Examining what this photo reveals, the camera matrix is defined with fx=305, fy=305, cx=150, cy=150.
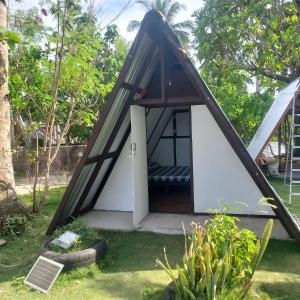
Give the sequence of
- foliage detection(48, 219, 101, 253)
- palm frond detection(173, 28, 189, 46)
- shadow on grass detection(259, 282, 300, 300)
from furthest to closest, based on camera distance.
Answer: palm frond detection(173, 28, 189, 46) → foliage detection(48, 219, 101, 253) → shadow on grass detection(259, 282, 300, 300)

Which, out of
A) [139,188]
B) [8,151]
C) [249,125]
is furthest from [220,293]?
[249,125]

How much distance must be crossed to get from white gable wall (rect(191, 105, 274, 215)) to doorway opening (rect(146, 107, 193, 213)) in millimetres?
210

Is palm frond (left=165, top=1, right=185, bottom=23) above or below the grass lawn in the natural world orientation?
above

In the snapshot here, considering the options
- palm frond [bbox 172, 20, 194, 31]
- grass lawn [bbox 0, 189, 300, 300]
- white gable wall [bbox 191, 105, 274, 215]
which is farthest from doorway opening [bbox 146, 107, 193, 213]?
palm frond [bbox 172, 20, 194, 31]

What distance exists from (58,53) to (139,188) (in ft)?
10.3

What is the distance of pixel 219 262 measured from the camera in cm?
261

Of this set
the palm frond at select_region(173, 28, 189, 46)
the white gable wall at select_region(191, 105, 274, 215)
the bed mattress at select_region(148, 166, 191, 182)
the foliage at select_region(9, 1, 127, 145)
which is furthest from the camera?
the palm frond at select_region(173, 28, 189, 46)

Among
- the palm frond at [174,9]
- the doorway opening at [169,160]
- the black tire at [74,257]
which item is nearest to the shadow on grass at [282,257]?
the doorway opening at [169,160]

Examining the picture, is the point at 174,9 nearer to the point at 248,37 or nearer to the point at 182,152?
the point at 248,37

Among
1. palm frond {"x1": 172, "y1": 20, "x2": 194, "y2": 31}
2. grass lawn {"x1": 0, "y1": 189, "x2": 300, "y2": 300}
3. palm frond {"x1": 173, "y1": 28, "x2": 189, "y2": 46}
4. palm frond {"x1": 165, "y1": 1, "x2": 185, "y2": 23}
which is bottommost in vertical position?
grass lawn {"x1": 0, "y1": 189, "x2": 300, "y2": 300}

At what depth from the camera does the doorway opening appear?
21.7 feet

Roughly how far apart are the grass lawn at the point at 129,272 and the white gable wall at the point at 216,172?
1.17 meters

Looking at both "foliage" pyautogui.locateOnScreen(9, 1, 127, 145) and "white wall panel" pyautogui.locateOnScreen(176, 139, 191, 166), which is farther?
"white wall panel" pyautogui.locateOnScreen(176, 139, 191, 166)

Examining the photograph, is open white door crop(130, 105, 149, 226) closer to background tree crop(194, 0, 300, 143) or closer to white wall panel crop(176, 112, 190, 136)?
background tree crop(194, 0, 300, 143)
